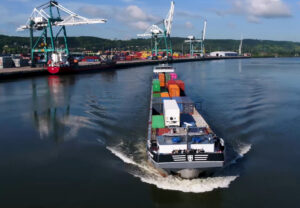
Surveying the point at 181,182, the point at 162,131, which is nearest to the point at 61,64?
the point at 162,131

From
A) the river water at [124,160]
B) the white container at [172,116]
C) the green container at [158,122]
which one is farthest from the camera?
the green container at [158,122]

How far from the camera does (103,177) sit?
15.5 meters

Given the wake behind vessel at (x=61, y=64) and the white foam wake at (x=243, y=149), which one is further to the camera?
the wake behind vessel at (x=61, y=64)

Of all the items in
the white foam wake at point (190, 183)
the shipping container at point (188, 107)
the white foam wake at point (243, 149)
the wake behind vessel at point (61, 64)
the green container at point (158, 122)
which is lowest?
the white foam wake at point (190, 183)

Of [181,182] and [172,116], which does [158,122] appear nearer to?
[172,116]

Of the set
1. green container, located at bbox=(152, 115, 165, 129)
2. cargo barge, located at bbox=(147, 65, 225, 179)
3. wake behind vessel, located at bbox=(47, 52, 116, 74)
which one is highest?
wake behind vessel, located at bbox=(47, 52, 116, 74)

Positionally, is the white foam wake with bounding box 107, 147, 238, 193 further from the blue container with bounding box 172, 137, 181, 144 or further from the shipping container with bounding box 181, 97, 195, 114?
the shipping container with bounding box 181, 97, 195, 114

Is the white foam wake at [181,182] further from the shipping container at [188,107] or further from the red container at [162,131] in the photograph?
the shipping container at [188,107]

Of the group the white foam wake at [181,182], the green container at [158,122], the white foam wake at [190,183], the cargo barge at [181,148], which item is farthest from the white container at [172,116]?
the white foam wake at [190,183]

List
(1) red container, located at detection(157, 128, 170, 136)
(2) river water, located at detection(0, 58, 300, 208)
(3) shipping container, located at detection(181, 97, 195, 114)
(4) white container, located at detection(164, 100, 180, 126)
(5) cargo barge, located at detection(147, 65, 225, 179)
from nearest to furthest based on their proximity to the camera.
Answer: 1. (2) river water, located at detection(0, 58, 300, 208)
2. (5) cargo barge, located at detection(147, 65, 225, 179)
3. (1) red container, located at detection(157, 128, 170, 136)
4. (4) white container, located at detection(164, 100, 180, 126)
5. (3) shipping container, located at detection(181, 97, 195, 114)

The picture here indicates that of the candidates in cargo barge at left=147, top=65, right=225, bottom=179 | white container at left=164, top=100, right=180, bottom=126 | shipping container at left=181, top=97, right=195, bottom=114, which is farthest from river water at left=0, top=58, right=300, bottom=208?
shipping container at left=181, top=97, right=195, bottom=114

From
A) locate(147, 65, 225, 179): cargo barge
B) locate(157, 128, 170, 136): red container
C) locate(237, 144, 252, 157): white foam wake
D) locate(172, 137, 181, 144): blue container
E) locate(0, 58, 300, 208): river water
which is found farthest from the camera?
locate(237, 144, 252, 157): white foam wake

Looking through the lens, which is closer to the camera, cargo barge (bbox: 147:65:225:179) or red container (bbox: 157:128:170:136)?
cargo barge (bbox: 147:65:225:179)

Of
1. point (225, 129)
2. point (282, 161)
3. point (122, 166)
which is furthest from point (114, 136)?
point (282, 161)
